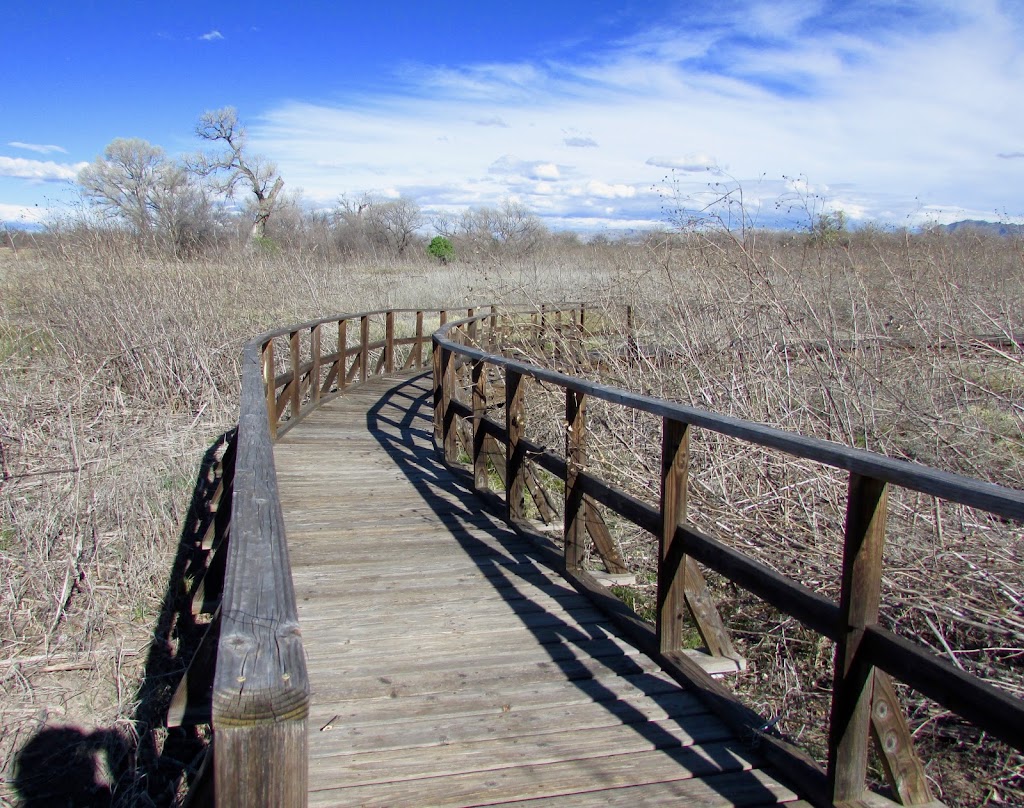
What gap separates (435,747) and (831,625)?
4.32ft

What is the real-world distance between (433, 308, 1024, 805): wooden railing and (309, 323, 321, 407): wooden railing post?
5681 mm

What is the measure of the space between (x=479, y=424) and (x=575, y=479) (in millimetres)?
2052

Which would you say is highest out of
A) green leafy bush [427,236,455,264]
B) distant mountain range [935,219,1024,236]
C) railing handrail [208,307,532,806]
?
green leafy bush [427,236,455,264]

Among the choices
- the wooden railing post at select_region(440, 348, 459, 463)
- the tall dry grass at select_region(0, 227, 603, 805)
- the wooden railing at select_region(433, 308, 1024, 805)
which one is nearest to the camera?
the wooden railing at select_region(433, 308, 1024, 805)

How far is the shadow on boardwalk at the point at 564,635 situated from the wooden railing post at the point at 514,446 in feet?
0.51

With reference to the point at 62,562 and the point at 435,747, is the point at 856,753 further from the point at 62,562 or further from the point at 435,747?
the point at 62,562

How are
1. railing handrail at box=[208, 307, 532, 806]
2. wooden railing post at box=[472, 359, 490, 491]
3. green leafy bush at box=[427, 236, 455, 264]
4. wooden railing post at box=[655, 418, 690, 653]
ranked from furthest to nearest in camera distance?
green leafy bush at box=[427, 236, 455, 264] → wooden railing post at box=[472, 359, 490, 491] → wooden railing post at box=[655, 418, 690, 653] → railing handrail at box=[208, 307, 532, 806]

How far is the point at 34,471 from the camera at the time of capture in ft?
23.5

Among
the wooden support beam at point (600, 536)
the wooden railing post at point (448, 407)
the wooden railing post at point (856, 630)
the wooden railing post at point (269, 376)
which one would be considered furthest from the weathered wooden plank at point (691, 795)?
the wooden railing post at point (269, 376)

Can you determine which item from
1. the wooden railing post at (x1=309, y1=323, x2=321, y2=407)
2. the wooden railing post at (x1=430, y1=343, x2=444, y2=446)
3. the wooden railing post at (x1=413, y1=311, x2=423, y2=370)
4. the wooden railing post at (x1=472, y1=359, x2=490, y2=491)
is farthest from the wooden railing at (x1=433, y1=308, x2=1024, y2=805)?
the wooden railing post at (x1=413, y1=311, x2=423, y2=370)

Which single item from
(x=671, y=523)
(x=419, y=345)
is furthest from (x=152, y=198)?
(x=671, y=523)

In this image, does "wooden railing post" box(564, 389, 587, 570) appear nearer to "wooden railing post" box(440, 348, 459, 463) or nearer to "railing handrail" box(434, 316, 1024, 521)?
"railing handrail" box(434, 316, 1024, 521)

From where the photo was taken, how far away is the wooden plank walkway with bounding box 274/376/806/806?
2.58 meters

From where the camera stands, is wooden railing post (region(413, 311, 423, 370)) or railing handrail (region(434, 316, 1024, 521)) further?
wooden railing post (region(413, 311, 423, 370))
